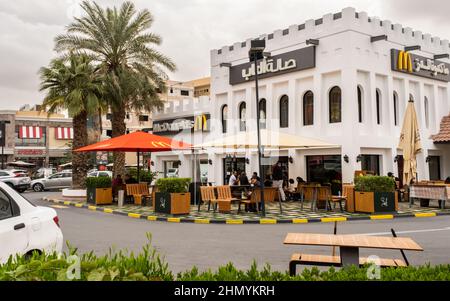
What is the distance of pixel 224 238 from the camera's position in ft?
34.2

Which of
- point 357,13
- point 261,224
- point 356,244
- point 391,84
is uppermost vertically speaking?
point 357,13

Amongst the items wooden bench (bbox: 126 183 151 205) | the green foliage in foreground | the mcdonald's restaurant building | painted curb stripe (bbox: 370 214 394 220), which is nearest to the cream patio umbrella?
wooden bench (bbox: 126 183 151 205)

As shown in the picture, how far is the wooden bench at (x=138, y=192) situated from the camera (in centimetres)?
1877

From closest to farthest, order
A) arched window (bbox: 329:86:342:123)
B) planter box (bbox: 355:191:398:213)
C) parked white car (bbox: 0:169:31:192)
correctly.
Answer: planter box (bbox: 355:191:398:213), arched window (bbox: 329:86:342:123), parked white car (bbox: 0:169:31:192)

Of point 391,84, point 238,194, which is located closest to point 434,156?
point 391,84

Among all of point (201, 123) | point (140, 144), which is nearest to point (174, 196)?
point (140, 144)

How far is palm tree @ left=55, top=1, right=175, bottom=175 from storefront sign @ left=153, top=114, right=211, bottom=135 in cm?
375

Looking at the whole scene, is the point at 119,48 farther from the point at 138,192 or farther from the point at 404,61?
the point at 404,61

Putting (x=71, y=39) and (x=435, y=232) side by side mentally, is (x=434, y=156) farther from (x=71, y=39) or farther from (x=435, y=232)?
(x=71, y=39)

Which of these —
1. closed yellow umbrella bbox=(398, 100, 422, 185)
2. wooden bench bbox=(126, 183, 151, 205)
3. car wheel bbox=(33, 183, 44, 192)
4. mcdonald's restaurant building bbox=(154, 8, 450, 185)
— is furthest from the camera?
car wheel bbox=(33, 183, 44, 192)

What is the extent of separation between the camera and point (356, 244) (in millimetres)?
4965

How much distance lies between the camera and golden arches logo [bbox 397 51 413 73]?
21844 mm

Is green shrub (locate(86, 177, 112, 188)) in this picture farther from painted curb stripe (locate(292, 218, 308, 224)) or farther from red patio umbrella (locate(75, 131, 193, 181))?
painted curb stripe (locate(292, 218, 308, 224))
